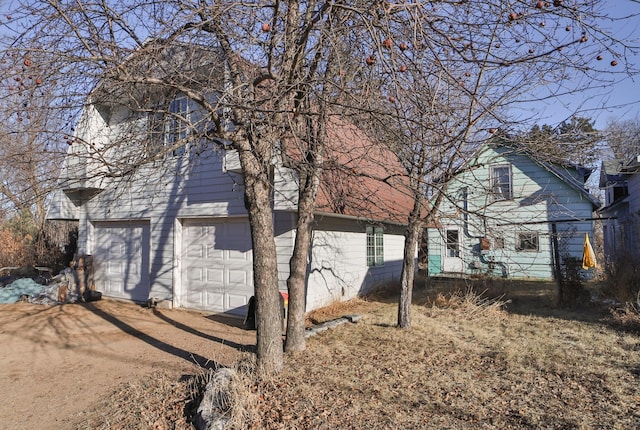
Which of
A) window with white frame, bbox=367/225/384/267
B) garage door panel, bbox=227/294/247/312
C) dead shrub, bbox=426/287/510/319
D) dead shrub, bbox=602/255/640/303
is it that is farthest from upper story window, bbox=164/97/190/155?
dead shrub, bbox=602/255/640/303

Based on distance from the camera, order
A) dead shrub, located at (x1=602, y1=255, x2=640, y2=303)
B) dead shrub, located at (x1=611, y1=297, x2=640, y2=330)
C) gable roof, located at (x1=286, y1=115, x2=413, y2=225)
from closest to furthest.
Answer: gable roof, located at (x1=286, y1=115, x2=413, y2=225), dead shrub, located at (x1=611, y1=297, x2=640, y2=330), dead shrub, located at (x1=602, y1=255, x2=640, y2=303)

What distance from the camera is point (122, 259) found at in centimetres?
1140

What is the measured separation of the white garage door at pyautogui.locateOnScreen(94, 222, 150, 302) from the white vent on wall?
4.02 metres

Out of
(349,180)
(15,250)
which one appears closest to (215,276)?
(349,180)

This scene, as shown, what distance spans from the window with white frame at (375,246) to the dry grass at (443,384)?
16.4 ft

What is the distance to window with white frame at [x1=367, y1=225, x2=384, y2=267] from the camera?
12258mm

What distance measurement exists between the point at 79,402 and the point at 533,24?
6589mm

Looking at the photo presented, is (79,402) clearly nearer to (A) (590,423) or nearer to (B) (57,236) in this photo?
(A) (590,423)

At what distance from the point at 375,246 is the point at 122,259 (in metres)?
7.58

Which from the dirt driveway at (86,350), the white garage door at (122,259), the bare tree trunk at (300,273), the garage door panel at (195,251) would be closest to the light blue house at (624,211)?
the bare tree trunk at (300,273)

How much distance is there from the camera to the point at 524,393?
432 centimetres

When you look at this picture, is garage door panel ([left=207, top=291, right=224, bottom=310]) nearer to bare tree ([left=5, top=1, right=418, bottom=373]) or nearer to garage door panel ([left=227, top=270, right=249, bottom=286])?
garage door panel ([left=227, top=270, right=249, bottom=286])

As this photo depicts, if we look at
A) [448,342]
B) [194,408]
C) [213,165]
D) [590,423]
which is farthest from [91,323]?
[590,423]

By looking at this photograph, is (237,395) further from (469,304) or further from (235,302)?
(469,304)
